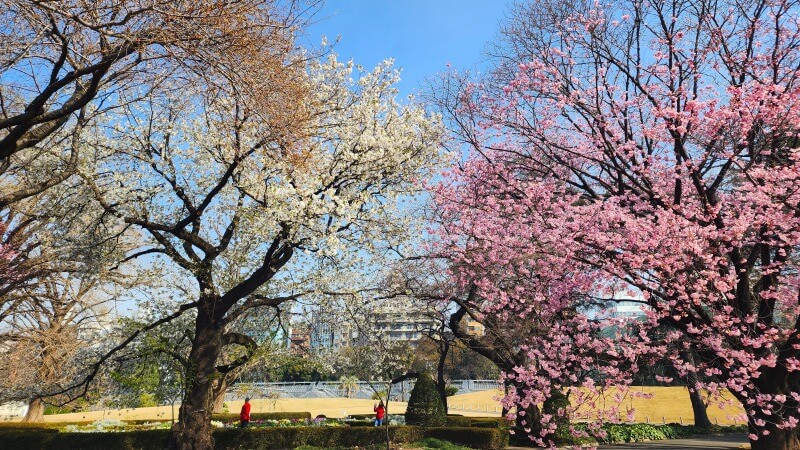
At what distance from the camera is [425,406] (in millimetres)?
21438

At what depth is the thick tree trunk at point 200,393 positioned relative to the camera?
14289mm

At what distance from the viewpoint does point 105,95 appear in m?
10.0

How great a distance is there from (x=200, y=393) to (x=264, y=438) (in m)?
5.00

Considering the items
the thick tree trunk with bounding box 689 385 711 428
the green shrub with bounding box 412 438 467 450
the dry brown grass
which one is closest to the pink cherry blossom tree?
the green shrub with bounding box 412 438 467 450

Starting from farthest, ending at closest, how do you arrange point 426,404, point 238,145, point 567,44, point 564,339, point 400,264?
point 426,404 → point 400,264 → point 238,145 → point 567,44 → point 564,339

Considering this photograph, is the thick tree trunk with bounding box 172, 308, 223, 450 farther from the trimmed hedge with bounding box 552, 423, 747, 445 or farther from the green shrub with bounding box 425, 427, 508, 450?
the trimmed hedge with bounding box 552, 423, 747, 445

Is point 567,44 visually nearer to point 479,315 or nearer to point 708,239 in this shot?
point 708,239

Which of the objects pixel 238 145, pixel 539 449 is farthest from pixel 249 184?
pixel 539 449

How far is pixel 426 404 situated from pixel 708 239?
1390cm

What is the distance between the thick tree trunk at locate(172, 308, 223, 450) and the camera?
→ 14.3m

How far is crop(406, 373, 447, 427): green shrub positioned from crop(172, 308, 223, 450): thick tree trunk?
863cm

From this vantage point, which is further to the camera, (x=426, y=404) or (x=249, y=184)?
(x=426, y=404)

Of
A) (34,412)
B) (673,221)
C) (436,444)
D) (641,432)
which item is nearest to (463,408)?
(641,432)

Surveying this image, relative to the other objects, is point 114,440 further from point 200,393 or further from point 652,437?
point 652,437
